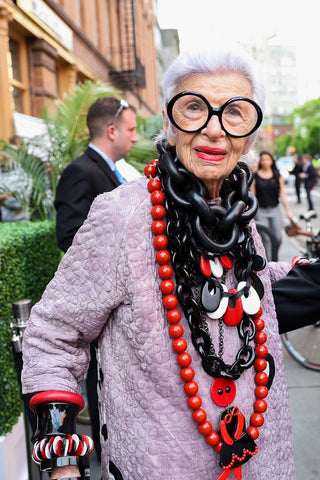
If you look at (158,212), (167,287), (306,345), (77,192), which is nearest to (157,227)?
(158,212)

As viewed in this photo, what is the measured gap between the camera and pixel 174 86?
51.2 inches

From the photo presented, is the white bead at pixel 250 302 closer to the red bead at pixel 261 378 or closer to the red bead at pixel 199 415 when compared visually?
the red bead at pixel 261 378

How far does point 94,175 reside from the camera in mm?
2869

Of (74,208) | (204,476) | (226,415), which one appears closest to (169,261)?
(226,415)

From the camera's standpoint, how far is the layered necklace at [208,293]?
121 cm

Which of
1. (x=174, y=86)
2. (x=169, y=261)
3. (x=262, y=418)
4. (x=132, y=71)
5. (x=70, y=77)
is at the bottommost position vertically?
(x=262, y=418)

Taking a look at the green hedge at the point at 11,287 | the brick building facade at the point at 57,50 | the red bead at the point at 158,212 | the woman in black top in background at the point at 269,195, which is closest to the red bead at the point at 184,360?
the red bead at the point at 158,212

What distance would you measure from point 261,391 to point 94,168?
192 cm

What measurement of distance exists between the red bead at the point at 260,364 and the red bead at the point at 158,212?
0.45 metres

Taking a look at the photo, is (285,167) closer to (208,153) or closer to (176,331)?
(208,153)

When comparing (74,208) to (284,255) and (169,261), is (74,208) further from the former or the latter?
(284,255)

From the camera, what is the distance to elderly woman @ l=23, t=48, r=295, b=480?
1204 millimetres

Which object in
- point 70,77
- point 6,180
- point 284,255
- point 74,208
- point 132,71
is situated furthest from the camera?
point 132,71

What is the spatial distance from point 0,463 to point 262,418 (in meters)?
1.76
